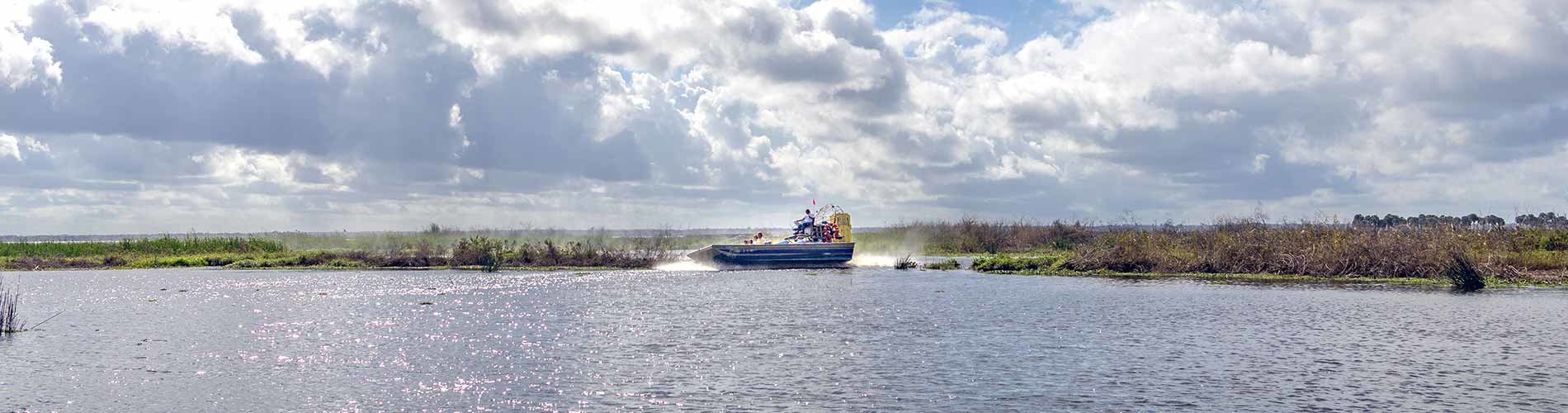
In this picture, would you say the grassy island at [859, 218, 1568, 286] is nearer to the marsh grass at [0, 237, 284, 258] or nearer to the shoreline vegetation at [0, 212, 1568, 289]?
the shoreline vegetation at [0, 212, 1568, 289]

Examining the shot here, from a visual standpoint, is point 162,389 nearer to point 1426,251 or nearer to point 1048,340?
point 1048,340

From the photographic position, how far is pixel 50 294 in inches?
2093

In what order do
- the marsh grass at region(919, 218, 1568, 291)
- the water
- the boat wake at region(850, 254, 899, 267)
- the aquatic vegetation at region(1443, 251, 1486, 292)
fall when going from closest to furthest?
the water
the aquatic vegetation at region(1443, 251, 1486, 292)
the marsh grass at region(919, 218, 1568, 291)
the boat wake at region(850, 254, 899, 267)

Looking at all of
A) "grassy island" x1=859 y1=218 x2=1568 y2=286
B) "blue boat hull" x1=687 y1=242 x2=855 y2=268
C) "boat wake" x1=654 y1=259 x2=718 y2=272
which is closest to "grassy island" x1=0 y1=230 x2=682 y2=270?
"boat wake" x1=654 y1=259 x2=718 y2=272

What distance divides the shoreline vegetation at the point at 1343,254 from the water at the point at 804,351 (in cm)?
595

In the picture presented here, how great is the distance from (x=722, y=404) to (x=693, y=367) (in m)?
5.15

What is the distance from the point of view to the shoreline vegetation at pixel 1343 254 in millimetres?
51281

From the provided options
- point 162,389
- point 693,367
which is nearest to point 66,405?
point 162,389

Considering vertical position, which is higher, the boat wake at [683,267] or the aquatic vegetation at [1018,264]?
the aquatic vegetation at [1018,264]

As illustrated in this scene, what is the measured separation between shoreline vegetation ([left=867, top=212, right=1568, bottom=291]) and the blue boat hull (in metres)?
10.7

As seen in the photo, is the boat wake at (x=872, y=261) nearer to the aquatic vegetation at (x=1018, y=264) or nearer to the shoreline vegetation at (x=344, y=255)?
the aquatic vegetation at (x=1018, y=264)

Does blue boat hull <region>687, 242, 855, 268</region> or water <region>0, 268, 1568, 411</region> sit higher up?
blue boat hull <region>687, 242, 855, 268</region>

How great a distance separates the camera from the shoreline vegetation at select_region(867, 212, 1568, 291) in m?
51.3

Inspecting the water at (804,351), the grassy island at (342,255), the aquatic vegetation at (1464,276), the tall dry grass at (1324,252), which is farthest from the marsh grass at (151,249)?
the aquatic vegetation at (1464,276)
